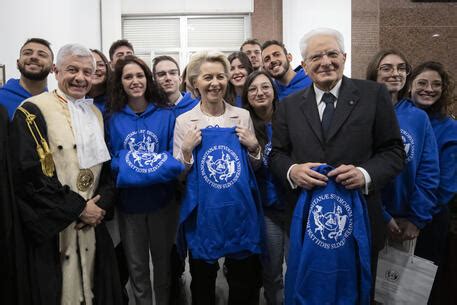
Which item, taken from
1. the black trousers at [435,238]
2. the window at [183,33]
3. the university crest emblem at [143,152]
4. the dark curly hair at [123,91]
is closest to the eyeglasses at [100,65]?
the dark curly hair at [123,91]

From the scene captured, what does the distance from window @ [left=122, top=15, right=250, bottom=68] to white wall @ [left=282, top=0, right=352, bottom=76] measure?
146 centimetres

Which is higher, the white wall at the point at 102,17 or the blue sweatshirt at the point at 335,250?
the white wall at the point at 102,17

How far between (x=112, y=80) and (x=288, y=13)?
249 inches

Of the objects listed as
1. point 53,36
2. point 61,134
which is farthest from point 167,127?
point 53,36

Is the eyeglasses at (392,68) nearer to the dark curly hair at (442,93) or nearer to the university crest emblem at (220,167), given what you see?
the dark curly hair at (442,93)

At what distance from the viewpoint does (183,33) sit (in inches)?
353

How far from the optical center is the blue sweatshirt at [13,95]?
2.84m

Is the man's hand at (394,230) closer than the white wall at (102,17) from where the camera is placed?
Yes

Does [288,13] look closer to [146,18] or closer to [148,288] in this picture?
[146,18]

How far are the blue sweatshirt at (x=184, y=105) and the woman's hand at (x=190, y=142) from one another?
576 millimetres

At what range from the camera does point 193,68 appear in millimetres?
2436

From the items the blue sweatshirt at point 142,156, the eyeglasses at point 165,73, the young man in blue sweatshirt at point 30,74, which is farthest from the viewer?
the eyeglasses at point 165,73

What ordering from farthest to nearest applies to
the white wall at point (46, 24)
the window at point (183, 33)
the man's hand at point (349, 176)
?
the window at point (183, 33) → the white wall at point (46, 24) → the man's hand at point (349, 176)

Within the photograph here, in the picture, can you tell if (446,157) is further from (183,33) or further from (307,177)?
(183,33)
